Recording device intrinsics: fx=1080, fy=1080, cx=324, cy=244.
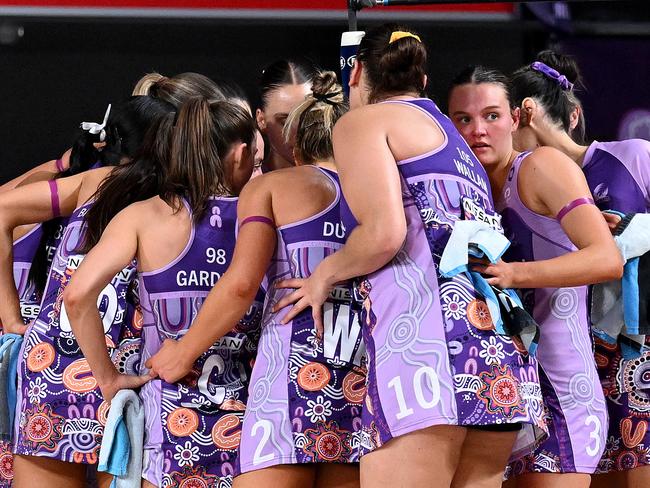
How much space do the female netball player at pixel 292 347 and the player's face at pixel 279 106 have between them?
1092 mm

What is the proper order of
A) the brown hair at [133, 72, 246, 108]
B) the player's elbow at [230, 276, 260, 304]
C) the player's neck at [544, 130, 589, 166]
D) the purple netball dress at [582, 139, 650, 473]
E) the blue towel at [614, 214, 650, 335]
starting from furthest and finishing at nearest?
the brown hair at [133, 72, 246, 108] < the player's neck at [544, 130, 589, 166] < the purple netball dress at [582, 139, 650, 473] < the blue towel at [614, 214, 650, 335] < the player's elbow at [230, 276, 260, 304]

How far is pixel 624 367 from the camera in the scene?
279 cm

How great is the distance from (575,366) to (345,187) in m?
0.76

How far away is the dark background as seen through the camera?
409 centimetres

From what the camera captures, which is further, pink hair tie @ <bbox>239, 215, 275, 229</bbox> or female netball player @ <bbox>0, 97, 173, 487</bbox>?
female netball player @ <bbox>0, 97, 173, 487</bbox>

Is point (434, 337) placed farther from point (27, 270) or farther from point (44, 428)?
point (27, 270)

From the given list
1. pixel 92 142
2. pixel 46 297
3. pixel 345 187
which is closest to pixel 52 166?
pixel 92 142

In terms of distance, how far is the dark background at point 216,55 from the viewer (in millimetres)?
4090

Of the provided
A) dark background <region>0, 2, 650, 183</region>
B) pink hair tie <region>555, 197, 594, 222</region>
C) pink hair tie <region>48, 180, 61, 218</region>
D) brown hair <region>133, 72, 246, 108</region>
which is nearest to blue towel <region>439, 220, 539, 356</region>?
pink hair tie <region>555, 197, 594, 222</region>

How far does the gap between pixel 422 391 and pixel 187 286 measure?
70 cm

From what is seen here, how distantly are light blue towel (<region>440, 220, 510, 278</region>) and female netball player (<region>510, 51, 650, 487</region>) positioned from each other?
2.42 feet

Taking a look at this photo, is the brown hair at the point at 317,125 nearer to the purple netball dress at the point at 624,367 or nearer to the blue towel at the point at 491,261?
the blue towel at the point at 491,261

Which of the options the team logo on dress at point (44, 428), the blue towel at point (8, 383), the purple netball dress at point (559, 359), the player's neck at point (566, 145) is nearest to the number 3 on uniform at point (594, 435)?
the purple netball dress at point (559, 359)

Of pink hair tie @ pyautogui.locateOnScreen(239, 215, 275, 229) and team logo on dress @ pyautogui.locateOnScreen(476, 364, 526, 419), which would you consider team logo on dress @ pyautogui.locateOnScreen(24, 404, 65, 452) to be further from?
team logo on dress @ pyautogui.locateOnScreen(476, 364, 526, 419)
